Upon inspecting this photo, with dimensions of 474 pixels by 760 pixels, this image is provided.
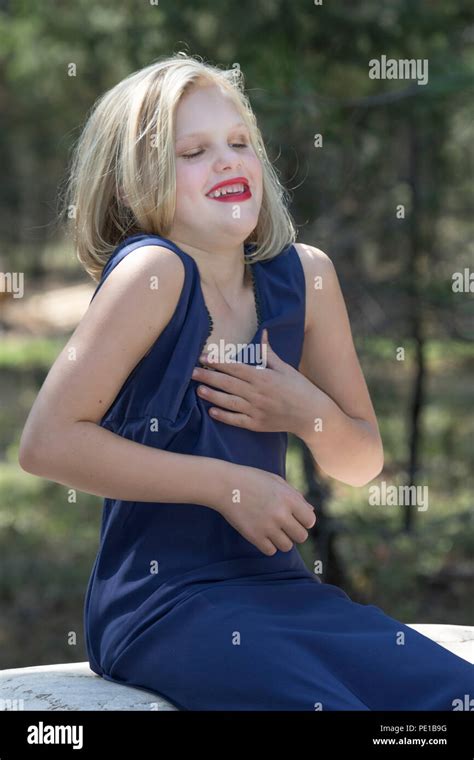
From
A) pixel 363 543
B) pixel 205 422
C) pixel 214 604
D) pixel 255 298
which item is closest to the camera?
pixel 214 604

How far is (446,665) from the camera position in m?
1.81

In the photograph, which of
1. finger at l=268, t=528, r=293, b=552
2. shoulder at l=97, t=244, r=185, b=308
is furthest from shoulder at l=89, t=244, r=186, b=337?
finger at l=268, t=528, r=293, b=552

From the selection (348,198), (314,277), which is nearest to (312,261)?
(314,277)

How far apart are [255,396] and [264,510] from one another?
0.75 ft

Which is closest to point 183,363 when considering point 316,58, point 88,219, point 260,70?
point 88,219

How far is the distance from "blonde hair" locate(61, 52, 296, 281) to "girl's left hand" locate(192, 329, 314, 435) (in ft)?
0.96

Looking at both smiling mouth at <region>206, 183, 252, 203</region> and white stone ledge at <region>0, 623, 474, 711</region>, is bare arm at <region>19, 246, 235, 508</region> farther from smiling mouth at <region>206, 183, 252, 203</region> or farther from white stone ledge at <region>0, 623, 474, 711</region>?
white stone ledge at <region>0, 623, 474, 711</region>

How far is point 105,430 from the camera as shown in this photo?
1.87 meters

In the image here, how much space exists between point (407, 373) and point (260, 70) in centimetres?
404

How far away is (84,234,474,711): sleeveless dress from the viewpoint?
177cm

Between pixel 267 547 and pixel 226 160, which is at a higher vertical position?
pixel 226 160

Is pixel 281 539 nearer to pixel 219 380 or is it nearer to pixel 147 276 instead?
pixel 219 380

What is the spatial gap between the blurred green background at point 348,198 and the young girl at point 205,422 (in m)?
1.32
